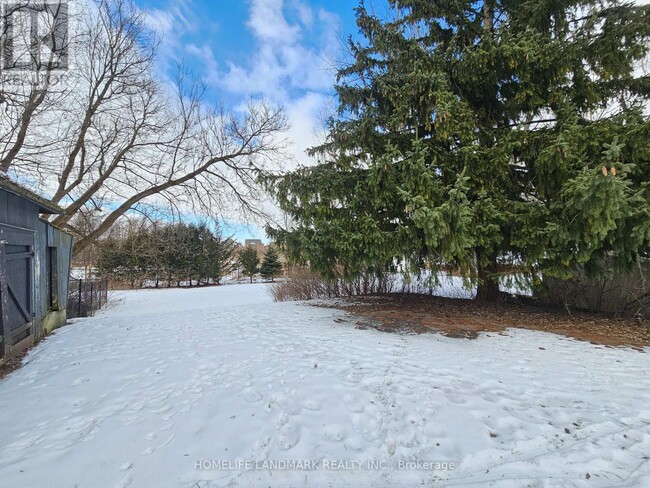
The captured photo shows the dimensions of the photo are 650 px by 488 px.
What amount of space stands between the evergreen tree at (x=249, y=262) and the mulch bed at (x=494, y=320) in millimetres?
25301

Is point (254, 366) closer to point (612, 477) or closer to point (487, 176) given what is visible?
point (612, 477)

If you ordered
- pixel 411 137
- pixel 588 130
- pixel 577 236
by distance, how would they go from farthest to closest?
pixel 411 137
pixel 588 130
pixel 577 236

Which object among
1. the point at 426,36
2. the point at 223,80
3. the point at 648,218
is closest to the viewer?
the point at 648,218

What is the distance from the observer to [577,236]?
445 cm

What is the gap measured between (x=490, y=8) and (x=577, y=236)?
5.68 m

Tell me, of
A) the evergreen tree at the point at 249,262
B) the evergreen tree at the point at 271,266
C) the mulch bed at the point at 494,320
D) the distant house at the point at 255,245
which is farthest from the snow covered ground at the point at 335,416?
the distant house at the point at 255,245

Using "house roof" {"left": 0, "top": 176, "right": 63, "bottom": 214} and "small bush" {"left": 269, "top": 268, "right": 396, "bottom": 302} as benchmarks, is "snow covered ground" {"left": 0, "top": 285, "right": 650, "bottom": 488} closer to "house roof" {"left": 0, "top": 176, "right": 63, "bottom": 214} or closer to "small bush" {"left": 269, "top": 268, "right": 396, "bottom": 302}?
"house roof" {"left": 0, "top": 176, "right": 63, "bottom": 214}

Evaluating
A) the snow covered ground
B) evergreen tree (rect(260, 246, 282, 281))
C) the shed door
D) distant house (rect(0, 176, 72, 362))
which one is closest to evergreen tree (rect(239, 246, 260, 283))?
evergreen tree (rect(260, 246, 282, 281))

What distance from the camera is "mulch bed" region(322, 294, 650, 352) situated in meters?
4.71

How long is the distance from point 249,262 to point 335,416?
30.1 metres

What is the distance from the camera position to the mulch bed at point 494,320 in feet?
15.4

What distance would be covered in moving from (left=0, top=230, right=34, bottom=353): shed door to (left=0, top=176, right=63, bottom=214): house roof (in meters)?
0.57

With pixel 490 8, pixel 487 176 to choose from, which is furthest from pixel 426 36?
pixel 487 176

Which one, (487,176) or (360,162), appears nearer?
(487,176)
